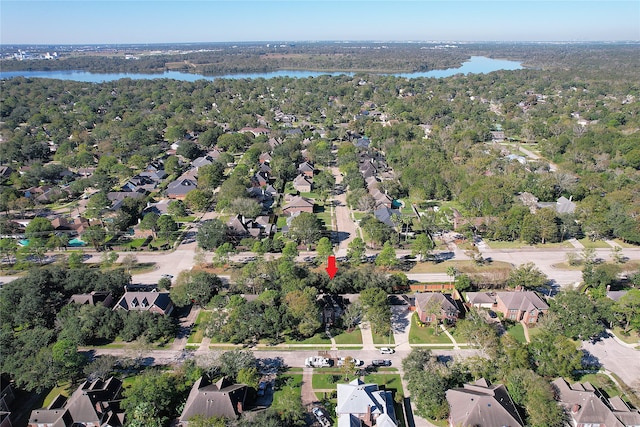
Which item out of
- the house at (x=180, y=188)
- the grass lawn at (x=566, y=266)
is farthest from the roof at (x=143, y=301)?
the grass lawn at (x=566, y=266)

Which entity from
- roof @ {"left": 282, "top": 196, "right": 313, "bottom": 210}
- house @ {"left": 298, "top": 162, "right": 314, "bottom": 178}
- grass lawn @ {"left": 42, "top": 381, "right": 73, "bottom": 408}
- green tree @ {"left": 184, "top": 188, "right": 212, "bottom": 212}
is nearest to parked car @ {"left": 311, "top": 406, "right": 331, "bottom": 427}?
grass lawn @ {"left": 42, "top": 381, "right": 73, "bottom": 408}

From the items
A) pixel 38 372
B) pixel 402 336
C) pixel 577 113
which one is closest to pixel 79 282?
pixel 38 372

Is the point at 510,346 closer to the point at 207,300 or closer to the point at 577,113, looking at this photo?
the point at 207,300

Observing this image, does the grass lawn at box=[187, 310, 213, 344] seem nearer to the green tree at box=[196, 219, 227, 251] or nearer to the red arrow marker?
the green tree at box=[196, 219, 227, 251]

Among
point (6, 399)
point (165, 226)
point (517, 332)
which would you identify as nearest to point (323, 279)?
point (517, 332)

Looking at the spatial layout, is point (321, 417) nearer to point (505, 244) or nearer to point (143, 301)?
point (143, 301)

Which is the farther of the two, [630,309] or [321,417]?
[630,309]

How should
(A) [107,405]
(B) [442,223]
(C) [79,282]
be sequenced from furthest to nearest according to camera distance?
(B) [442,223] → (C) [79,282] → (A) [107,405]
